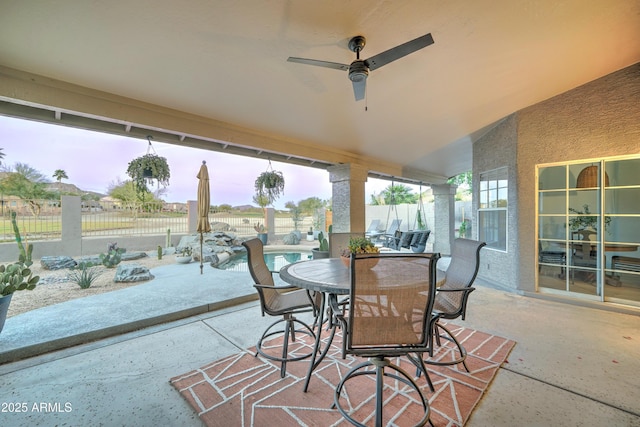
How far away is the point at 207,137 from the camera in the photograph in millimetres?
3580

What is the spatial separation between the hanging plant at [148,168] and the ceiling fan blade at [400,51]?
3.06 m

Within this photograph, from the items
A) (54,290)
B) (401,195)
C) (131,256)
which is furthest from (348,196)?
(401,195)

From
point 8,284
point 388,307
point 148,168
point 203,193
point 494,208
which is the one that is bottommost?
point 8,284

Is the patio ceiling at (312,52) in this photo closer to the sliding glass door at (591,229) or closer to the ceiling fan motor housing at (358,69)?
the ceiling fan motor housing at (358,69)

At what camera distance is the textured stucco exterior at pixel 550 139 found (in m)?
3.42

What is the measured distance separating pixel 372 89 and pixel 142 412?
12.2 feet

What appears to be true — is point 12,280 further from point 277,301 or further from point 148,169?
point 277,301

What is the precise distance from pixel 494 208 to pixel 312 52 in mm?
4224

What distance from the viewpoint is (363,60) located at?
224cm

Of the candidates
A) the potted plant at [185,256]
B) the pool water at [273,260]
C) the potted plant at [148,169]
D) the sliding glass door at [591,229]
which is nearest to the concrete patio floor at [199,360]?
the sliding glass door at [591,229]

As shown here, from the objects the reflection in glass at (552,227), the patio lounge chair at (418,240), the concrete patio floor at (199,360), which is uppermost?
the reflection in glass at (552,227)

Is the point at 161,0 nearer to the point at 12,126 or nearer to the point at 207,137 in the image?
the point at 207,137

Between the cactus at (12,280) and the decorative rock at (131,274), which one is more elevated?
the cactus at (12,280)

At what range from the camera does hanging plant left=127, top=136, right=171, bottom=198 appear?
142 inches
